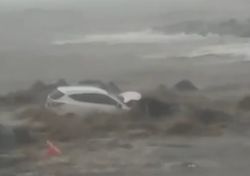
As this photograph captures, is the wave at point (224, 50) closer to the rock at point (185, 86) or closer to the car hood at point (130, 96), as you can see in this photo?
the rock at point (185, 86)

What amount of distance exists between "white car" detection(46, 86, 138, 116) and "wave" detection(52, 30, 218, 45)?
163 millimetres

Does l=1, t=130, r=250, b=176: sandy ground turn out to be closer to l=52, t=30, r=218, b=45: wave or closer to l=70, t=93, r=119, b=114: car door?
l=70, t=93, r=119, b=114: car door

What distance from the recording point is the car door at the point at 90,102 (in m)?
2.11

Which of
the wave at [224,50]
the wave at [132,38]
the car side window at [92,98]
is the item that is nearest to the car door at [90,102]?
the car side window at [92,98]

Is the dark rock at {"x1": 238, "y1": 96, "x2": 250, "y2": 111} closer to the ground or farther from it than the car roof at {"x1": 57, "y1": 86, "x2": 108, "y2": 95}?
closer to the ground

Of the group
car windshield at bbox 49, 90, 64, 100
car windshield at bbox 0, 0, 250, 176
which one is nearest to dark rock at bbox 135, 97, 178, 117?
car windshield at bbox 0, 0, 250, 176

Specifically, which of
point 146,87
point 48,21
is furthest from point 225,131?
point 48,21

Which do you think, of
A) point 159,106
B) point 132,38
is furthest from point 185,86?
point 132,38

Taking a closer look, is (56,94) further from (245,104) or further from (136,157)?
(245,104)

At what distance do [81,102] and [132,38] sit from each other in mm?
263

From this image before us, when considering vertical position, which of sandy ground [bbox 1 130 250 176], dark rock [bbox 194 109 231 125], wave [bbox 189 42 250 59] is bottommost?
sandy ground [bbox 1 130 250 176]

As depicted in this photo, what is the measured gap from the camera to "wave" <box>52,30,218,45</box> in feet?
7.16

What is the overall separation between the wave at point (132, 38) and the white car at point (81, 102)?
0.16 metres

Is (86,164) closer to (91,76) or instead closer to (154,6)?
(91,76)
